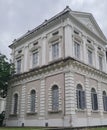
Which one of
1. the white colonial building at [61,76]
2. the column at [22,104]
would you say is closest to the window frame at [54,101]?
the white colonial building at [61,76]

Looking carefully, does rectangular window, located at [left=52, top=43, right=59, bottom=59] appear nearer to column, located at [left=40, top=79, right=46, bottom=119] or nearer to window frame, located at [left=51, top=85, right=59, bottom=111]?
column, located at [left=40, top=79, right=46, bottom=119]

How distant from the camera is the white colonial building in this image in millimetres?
19266

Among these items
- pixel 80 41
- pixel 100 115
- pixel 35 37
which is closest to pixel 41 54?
pixel 35 37

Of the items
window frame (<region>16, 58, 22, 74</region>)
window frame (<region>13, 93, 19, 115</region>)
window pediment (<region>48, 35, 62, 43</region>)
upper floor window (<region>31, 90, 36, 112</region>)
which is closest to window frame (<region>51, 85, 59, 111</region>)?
upper floor window (<region>31, 90, 36, 112</region>)

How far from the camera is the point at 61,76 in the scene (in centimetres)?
1989

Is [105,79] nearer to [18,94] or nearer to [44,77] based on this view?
[44,77]

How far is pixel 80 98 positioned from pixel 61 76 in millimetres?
2896

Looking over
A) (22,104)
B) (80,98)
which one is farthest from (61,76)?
(22,104)

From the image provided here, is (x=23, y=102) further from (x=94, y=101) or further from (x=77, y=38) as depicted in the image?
(x=77, y=38)

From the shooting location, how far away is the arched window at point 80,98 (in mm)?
19598

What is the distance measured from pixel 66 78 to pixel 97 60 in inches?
315

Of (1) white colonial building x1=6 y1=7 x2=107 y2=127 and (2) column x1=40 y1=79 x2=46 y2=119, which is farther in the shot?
(2) column x1=40 y1=79 x2=46 y2=119

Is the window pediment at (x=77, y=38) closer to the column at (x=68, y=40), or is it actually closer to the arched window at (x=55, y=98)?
the column at (x=68, y=40)

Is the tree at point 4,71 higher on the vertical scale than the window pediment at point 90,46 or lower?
lower
